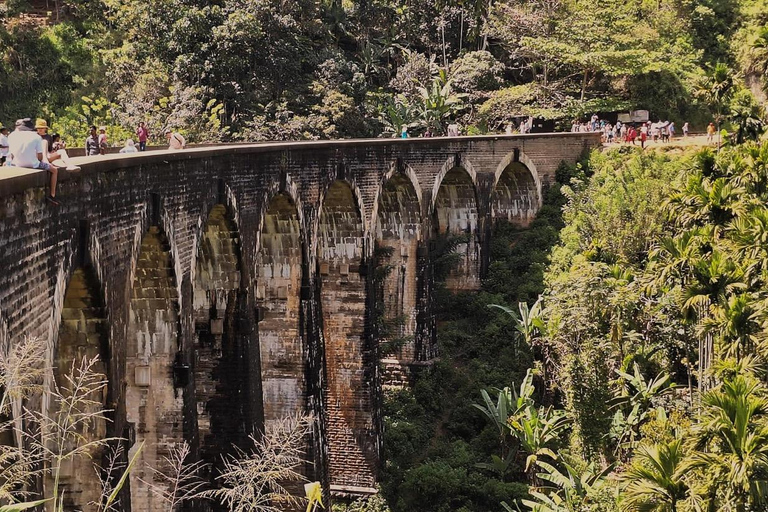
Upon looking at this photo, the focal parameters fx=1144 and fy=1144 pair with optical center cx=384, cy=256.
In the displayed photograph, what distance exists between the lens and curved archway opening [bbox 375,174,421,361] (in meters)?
26.8

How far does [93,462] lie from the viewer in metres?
11.3

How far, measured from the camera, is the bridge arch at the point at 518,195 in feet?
114

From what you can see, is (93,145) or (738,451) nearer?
(738,451)

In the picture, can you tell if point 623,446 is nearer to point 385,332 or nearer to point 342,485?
point 342,485

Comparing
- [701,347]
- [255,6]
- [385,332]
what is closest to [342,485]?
[385,332]

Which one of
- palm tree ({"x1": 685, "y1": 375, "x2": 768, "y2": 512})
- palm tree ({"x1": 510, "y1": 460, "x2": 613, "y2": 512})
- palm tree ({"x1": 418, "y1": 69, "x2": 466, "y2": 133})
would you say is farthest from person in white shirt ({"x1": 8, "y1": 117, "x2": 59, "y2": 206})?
palm tree ({"x1": 418, "y1": 69, "x2": 466, "y2": 133})

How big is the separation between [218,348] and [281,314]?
2.91 meters

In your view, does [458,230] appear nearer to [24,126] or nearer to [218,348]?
[218,348]

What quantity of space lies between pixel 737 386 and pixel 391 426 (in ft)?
37.8

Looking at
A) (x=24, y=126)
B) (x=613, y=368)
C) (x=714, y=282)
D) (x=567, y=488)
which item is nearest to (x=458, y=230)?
(x=613, y=368)

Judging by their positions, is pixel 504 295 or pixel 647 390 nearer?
pixel 647 390

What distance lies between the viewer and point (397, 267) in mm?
27156

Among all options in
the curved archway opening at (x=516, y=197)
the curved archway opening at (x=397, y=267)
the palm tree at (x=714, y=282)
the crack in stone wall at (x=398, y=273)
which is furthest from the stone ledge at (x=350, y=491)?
the curved archway opening at (x=516, y=197)

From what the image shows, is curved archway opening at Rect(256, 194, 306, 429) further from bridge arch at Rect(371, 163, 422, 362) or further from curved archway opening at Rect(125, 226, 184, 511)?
bridge arch at Rect(371, 163, 422, 362)
